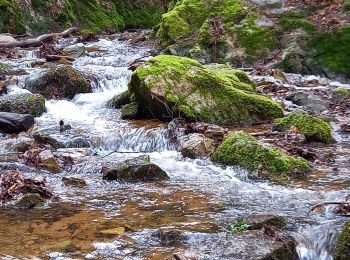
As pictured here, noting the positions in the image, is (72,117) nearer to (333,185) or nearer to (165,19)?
(333,185)

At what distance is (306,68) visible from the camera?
13391 millimetres

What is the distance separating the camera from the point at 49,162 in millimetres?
6902

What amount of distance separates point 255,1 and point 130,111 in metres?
7.28

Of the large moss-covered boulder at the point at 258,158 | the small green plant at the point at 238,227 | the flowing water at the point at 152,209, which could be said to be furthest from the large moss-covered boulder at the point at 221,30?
the small green plant at the point at 238,227

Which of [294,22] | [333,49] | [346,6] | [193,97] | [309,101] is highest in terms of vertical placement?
[346,6]

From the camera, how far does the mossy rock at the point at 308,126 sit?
8055mm

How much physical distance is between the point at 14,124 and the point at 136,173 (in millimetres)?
3286

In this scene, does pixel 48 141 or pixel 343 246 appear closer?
pixel 343 246

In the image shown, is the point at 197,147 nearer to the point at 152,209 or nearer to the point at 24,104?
the point at 152,209

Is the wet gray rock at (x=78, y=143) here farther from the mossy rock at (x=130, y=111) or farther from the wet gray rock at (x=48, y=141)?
the mossy rock at (x=130, y=111)

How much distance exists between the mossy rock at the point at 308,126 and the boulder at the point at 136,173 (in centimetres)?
273

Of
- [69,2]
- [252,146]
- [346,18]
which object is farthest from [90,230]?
[69,2]

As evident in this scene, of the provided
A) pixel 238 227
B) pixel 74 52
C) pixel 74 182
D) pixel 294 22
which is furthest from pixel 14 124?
pixel 294 22

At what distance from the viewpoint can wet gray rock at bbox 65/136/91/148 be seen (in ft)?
26.8
